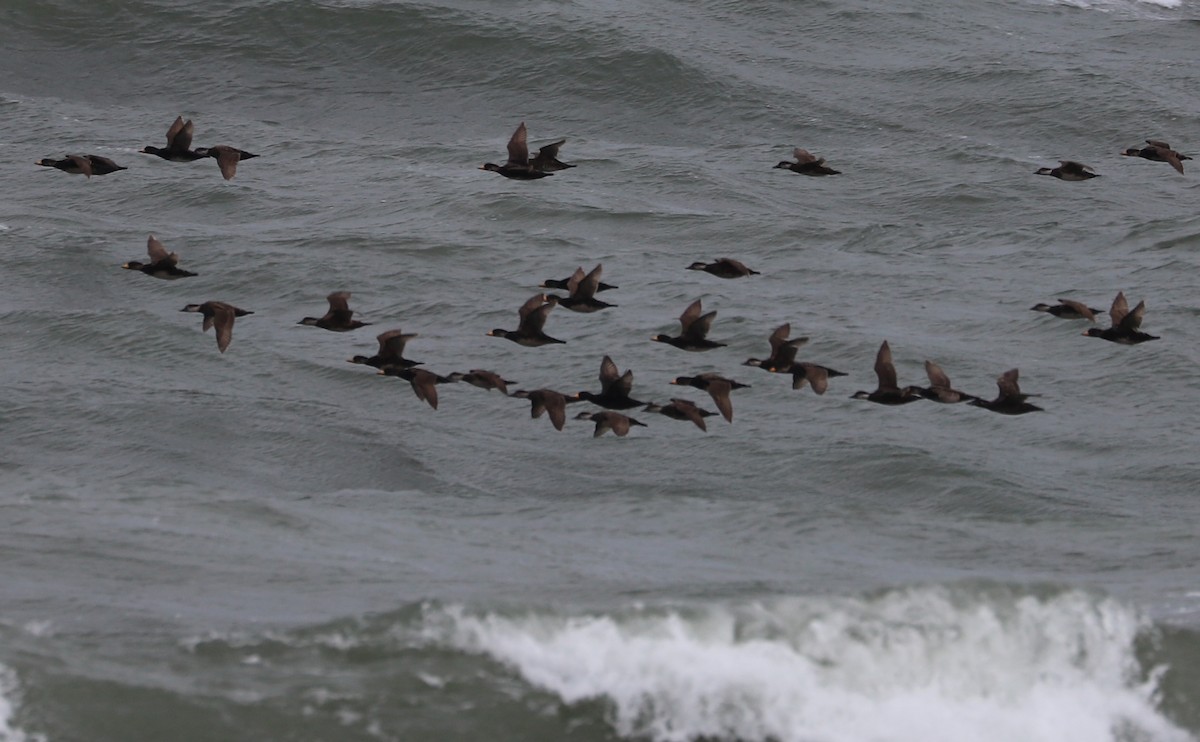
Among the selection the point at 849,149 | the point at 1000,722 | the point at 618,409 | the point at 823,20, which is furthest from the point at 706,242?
the point at 1000,722

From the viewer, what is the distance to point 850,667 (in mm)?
19594

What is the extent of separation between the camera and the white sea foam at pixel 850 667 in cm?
1914

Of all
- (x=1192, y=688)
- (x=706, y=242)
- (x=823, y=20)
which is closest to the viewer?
(x=1192, y=688)

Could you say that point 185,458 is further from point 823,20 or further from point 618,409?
point 823,20

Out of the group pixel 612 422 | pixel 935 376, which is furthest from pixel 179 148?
pixel 935 376

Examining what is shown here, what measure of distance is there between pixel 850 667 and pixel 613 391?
19.6 ft

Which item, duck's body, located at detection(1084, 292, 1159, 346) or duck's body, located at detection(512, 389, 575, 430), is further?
duck's body, located at detection(1084, 292, 1159, 346)

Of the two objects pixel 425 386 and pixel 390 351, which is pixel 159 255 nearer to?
pixel 390 351

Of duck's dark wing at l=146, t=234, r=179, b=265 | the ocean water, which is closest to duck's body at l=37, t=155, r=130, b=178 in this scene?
duck's dark wing at l=146, t=234, r=179, b=265

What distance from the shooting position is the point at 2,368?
31.0 metres

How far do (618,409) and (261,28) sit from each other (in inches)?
871

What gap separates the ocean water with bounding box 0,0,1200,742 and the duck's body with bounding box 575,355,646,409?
→ 139 centimetres

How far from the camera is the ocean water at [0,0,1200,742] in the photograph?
63.8 feet

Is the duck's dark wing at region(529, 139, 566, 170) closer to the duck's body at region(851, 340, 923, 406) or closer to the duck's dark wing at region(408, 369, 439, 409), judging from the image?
the duck's dark wing at region(408, 369, 439, 409)
